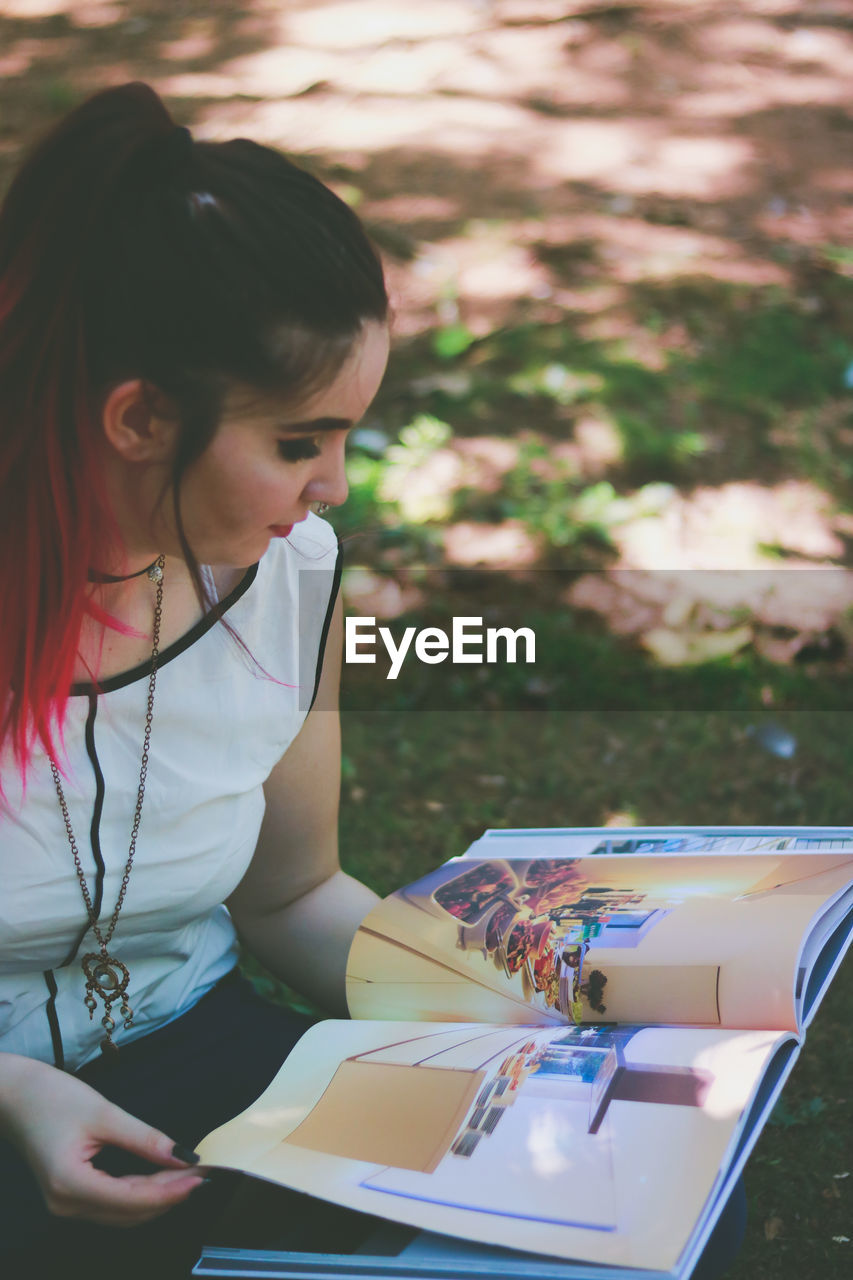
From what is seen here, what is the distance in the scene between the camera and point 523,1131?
1063 millimetres

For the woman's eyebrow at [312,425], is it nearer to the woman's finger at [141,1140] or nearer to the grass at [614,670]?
the woman's finger at [141,1140]

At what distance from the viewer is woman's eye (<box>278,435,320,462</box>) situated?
1.18m

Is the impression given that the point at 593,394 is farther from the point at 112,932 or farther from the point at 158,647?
the point at 112,932

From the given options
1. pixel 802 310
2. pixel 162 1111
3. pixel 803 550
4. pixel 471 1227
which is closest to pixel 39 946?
pixel 162 1111

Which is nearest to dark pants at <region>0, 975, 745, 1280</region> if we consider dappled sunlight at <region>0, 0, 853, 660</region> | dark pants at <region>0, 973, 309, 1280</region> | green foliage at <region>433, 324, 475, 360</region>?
dark pants at <region>0, 973, 309, 1280</region>

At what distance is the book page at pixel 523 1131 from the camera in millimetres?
971

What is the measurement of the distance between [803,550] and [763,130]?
2.45 m

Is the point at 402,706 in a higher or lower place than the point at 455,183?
lower

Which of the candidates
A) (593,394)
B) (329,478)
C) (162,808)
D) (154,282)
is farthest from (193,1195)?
(593,394)

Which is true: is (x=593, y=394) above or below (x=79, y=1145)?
below

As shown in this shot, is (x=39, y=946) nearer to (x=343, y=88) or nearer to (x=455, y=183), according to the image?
(x=455, y=183)

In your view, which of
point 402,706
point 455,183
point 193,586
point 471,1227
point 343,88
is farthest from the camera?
point 343,88

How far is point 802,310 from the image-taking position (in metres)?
3.98

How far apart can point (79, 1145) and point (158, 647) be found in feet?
1.60
